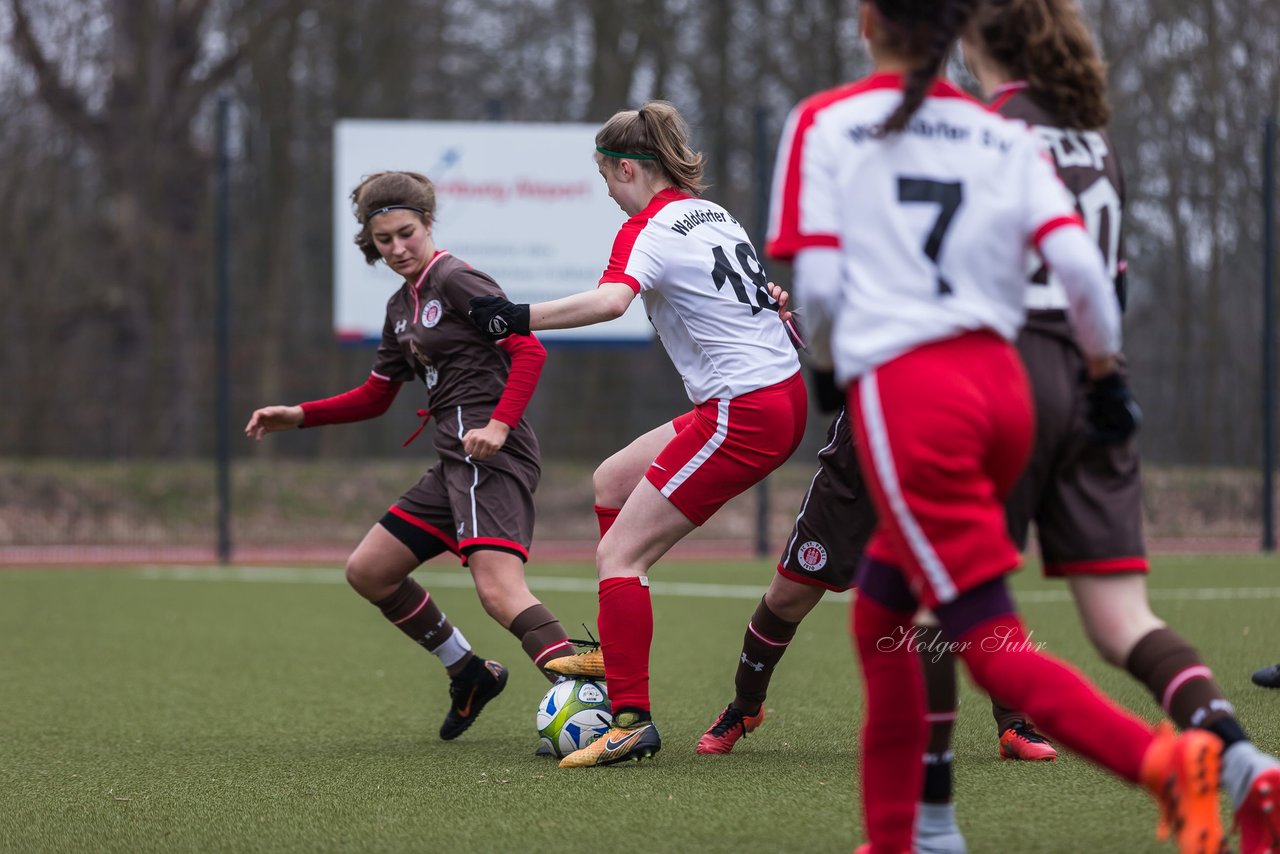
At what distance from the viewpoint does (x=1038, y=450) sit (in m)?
2.88

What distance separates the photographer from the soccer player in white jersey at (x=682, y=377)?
4.24 metres

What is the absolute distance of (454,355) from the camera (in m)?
4.88

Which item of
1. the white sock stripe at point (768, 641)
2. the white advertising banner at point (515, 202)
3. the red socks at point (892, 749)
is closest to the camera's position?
the red socks at point (892, 749)

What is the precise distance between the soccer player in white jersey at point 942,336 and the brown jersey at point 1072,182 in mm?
253

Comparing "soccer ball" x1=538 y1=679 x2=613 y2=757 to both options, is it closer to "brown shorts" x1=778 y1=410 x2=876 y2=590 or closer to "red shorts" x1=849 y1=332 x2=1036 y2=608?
"brown shorts" x1=778 y1=410 x2=876 y2=590

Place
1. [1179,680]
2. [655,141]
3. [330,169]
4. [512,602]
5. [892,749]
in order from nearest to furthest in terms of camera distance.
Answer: [892,749] → [1179,680] → [655,141] → [512,602] → [330,169]

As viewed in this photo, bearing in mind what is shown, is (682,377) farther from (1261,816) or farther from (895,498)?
(1261,816)

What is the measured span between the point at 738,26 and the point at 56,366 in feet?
32.8

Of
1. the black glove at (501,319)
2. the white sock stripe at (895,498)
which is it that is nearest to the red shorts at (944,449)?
the white sock stripe at (895,498)

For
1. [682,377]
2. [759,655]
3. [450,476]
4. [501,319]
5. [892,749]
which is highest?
[501,319]

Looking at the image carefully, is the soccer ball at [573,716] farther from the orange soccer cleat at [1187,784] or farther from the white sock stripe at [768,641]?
the orange soccer cleat at [1187,784]

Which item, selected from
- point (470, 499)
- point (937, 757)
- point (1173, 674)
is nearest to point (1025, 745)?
point (937, 757)

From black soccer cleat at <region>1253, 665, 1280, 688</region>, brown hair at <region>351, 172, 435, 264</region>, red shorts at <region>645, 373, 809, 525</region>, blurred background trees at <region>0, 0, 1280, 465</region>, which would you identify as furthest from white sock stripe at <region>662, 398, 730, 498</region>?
blurred background trees at <region>0, 0, 1280, 465</region>

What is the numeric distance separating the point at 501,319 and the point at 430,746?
4.85 feet
